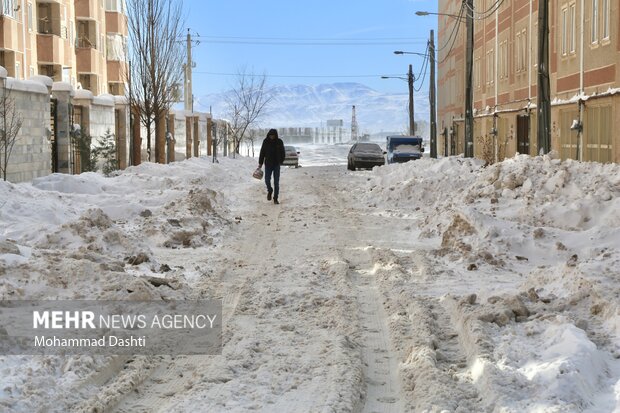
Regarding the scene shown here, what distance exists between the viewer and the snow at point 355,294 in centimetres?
554

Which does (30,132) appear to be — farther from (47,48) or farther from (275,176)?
(47,48)

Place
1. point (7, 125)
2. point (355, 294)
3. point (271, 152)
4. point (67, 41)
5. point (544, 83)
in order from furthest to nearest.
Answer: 1. point (67, 41)
2. point (271, 152)
3. point (7, 125)
4. point (544, 83)
5. point (355, 294)

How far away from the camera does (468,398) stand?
548 centimetres

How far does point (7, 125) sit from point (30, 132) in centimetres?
158

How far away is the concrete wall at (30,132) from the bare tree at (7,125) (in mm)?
114

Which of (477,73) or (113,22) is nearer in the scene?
(477,73)

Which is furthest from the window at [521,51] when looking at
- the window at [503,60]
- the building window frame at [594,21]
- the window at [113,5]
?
the window at [113,5]

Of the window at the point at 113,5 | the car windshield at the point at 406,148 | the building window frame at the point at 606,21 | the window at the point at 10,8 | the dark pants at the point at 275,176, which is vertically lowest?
the dark pants at the point at 275,176

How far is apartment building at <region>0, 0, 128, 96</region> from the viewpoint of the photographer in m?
38.2

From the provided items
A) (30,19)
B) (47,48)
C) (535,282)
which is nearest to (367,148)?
(47,48)

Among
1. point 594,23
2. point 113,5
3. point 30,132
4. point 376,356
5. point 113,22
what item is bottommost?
point 376,356

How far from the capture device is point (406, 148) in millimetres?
44312

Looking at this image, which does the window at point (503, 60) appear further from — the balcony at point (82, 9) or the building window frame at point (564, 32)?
the balcony at point (82, 9)

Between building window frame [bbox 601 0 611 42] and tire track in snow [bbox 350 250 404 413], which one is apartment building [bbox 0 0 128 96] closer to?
building window frame [bbox 601 0 611 42]
